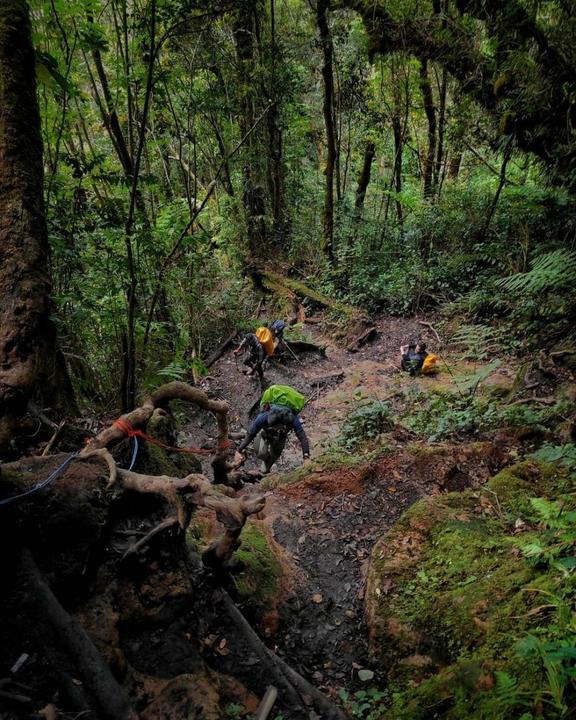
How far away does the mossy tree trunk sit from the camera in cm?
254

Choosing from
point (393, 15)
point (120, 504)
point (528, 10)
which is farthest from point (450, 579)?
point (393, 15)

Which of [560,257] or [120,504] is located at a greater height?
[560,257]

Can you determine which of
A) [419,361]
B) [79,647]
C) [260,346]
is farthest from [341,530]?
[260,346]

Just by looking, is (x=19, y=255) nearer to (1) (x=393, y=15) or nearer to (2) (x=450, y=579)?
(2) (x=450, y=579)

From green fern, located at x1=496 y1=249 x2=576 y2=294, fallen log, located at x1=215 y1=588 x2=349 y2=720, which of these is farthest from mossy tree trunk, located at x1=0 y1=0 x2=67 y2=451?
green fern, located at x1=496 y1=249 x2=576 y2=294

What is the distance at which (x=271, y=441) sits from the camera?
726 cm

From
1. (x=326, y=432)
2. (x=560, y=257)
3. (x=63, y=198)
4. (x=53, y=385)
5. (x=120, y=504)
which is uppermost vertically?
(x=63, y=198)

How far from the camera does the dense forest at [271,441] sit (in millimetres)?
2529

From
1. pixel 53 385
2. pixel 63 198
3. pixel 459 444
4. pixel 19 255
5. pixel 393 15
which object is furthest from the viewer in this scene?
pixel 393 15

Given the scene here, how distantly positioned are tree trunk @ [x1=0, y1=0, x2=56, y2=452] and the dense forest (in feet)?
0.06

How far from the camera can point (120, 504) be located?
322cm

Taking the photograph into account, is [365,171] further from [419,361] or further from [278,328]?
[419,361]

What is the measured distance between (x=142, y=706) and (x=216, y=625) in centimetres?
81

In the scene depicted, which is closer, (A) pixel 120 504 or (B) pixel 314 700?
(B) pixel 314 700
